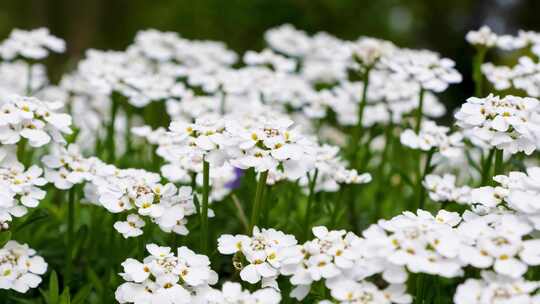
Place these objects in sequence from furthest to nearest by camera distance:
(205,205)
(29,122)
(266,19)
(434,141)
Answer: (266,19) → (434,141) → (29,122) → (205,205)

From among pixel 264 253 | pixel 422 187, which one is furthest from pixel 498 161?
→ pixel 264 253

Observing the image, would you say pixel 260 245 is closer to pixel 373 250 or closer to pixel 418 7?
pixel 373 250

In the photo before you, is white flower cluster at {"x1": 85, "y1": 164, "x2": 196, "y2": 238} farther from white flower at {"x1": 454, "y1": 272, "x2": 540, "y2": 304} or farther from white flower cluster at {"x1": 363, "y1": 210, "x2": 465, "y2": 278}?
white flower at {"x1": 454, "y1": 272, "x2": 540, "y2": 304}

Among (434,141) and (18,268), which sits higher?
(434,141)

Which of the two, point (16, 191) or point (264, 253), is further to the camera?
point (16, 191)

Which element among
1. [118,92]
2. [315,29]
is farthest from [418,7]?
[118,92]

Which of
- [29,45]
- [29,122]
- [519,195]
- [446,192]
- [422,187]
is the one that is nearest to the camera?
[519,195]

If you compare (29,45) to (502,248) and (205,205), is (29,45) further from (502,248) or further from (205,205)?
(502,248)

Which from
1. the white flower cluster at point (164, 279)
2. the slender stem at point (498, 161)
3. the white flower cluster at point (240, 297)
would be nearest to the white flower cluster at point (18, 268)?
the white flower cluster at point (164, 279)
